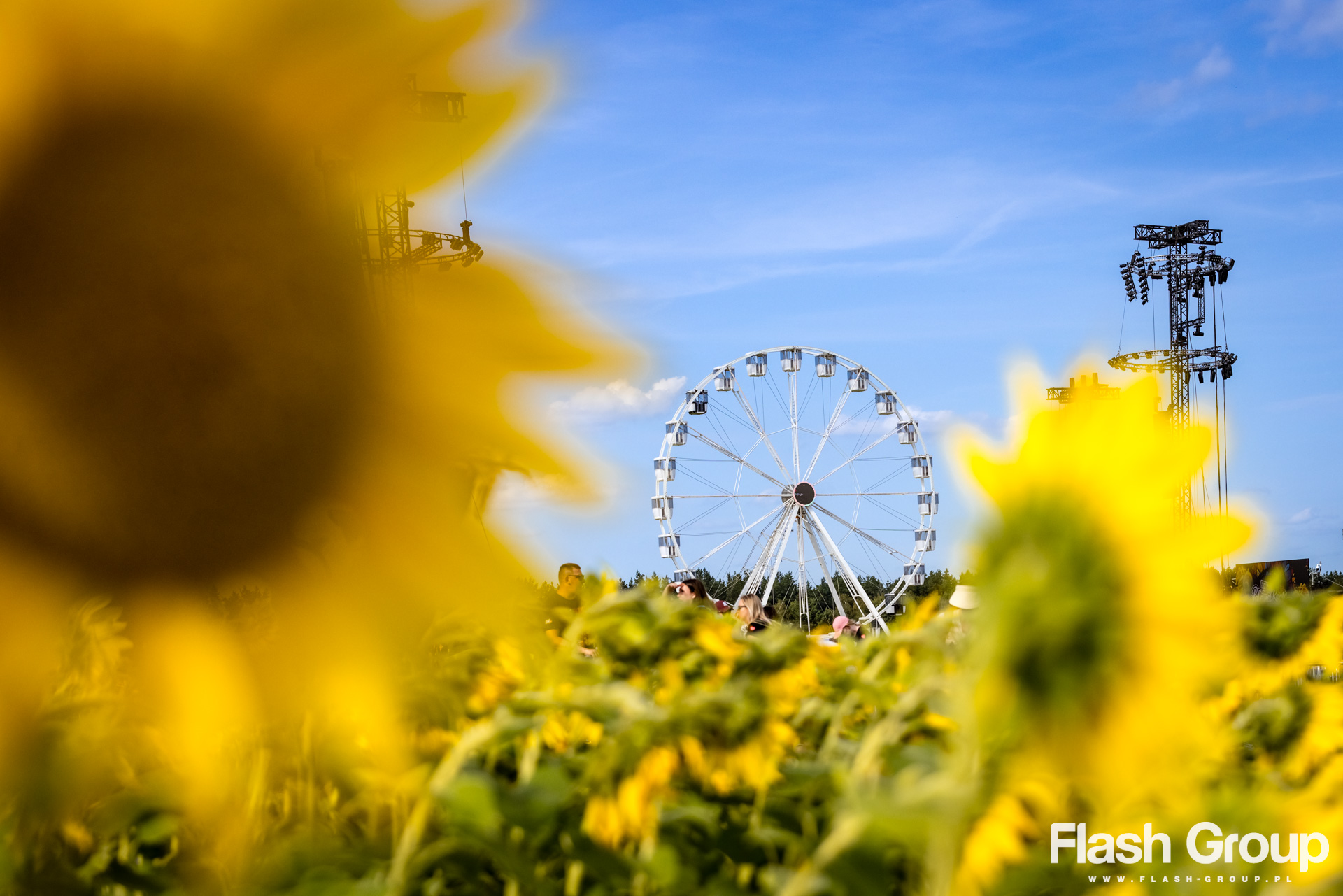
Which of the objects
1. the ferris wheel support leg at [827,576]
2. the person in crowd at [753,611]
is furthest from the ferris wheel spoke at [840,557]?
the person in crowd at [753,611]

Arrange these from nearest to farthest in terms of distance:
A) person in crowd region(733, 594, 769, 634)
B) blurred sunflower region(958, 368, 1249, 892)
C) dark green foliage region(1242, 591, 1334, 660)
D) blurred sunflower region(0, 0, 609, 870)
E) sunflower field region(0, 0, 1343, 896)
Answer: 1. blurred sunflower region(958, 368, 1249, 892)
2. sunflower field region(0, 0, 1343, 896)
3. blurred sunflower region(0, 0, 609, 870)
4. dark green foliage region(1242, 591, 1334, 660)
5. person in crowd region(733, 594, 769, 634)

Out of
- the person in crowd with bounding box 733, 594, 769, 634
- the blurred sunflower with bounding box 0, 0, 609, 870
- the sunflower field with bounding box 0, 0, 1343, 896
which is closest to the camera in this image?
the sunflower field with bounding box 0, 0, 1343, 896

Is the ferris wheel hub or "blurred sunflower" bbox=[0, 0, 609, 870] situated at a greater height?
"blurred sunflower" bbox=[0, 0, 609, 870]

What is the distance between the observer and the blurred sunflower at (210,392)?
1290mm

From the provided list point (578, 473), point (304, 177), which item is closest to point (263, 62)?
point (304, 177)

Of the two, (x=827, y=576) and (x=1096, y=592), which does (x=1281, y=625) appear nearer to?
(x=1096, y=592)

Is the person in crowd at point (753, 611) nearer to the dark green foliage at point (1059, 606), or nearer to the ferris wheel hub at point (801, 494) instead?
the dark green foliage at point (1059, 606)

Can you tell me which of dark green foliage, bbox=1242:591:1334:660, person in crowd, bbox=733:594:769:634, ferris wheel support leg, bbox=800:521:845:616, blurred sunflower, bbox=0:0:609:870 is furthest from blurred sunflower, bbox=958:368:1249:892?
ferris wheel support leg, bbox=800:521:845:616

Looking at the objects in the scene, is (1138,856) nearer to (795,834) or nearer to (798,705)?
(795,834)

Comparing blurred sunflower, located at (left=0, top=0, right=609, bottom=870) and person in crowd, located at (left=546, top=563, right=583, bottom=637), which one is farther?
person in crowd, located at (left=546, top=563, right=583, bottom=637)

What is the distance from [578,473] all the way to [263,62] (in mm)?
583

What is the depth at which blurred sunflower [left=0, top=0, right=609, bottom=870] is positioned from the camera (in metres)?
1.29

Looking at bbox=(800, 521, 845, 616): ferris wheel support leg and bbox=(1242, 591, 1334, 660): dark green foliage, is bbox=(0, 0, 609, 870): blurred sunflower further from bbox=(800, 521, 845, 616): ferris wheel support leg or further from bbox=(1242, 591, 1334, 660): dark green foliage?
bbox=(800, 521, 845, 616): ferris wheel support leg

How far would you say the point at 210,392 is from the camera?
1305 mm
